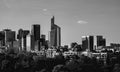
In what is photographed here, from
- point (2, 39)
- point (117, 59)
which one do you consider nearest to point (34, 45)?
point (2, 39)

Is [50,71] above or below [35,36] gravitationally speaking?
below

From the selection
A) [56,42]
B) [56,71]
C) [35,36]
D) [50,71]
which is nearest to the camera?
[56,71]

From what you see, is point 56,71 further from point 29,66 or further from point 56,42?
point 56,42

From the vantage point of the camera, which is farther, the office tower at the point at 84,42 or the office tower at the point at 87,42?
the office tower at the point at 84,42

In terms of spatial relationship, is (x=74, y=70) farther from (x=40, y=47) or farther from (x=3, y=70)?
(x=40, y=47)

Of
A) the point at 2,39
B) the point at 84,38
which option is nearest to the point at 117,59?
the point at 84,38

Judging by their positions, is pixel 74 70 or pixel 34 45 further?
pixel 34 45

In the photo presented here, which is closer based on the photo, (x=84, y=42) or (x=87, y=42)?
(x=84, y=42)

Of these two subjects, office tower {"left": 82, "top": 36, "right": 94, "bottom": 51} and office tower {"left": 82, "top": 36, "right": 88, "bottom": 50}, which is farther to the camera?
office tower {"left": 82, "top": 36, "right": 88, "bottom": 50}

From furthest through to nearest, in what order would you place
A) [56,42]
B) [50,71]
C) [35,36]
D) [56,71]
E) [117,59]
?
[56,42]
[35,36]
[117,59]
[50,71]
[56,71]
